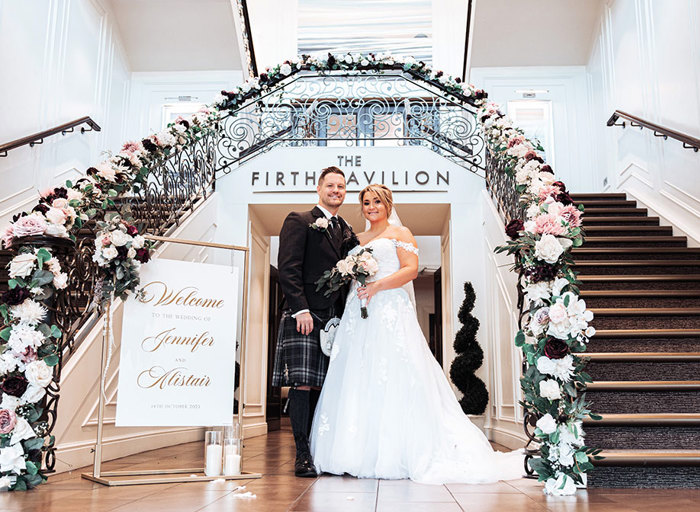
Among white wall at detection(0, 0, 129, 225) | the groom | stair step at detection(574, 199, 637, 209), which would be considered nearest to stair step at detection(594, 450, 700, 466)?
the groom

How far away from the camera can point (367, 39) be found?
43.5 feet

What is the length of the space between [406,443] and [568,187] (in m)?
7.27

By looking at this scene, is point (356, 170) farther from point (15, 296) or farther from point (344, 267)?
point (15, 296)

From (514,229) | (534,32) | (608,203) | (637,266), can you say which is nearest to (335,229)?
(514,229)

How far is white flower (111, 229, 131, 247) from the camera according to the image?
348 centimetres

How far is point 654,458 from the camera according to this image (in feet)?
10.8

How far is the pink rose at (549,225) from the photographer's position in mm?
3285

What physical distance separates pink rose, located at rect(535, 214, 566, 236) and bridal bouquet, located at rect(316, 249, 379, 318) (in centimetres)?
105

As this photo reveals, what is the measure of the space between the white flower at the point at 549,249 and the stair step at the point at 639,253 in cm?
260

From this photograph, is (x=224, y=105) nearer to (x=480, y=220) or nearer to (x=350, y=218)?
(x=350, y=218)

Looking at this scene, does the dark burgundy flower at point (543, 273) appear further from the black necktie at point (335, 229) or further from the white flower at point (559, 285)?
the black necktie at point (335, 229)

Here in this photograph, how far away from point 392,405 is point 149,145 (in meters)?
2.89

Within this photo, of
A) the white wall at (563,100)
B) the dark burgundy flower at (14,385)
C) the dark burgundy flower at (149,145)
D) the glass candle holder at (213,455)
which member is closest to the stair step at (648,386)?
the glass candle holder at (213,455)

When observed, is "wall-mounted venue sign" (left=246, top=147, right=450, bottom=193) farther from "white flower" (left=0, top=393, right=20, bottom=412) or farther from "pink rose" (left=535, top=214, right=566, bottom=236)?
"white flower" (left=0, top=393, right=20, bottom=412)
